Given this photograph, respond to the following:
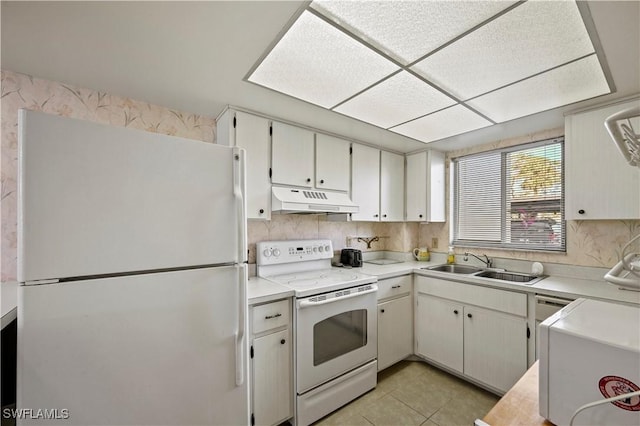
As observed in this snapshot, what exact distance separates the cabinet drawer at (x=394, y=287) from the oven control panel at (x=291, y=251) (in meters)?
0.58

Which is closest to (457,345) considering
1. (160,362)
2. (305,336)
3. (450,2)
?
(305,336)

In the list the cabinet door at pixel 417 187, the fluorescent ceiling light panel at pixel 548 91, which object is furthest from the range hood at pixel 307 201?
the fluorescent ceiling light panel at pixel 548 91

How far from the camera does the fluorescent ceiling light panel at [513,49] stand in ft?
3.64

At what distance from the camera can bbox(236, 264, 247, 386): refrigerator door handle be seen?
1286mm

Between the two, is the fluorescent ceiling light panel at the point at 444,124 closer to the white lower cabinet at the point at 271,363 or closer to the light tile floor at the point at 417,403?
the white lower cabinet at the point at 271,363

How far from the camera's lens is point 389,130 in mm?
2459

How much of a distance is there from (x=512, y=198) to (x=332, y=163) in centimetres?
187

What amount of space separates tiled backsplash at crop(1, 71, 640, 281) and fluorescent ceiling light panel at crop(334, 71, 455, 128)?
1122 millimetres

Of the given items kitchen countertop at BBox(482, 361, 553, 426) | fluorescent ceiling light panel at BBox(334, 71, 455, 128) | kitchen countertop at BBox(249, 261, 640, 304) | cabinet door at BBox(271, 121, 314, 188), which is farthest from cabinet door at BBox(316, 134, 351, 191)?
kitchen countertop at BBox(482, 361, 553, 426)

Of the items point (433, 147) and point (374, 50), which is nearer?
point (374, 50)

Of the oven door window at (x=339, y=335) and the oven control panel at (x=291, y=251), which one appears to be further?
the oven control panel at (x=291, y=251)

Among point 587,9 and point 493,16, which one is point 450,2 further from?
point 587,9

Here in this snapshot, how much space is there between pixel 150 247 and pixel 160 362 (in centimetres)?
48

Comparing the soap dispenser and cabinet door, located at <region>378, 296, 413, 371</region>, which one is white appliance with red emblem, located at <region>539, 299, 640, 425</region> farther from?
the soap dispenser
